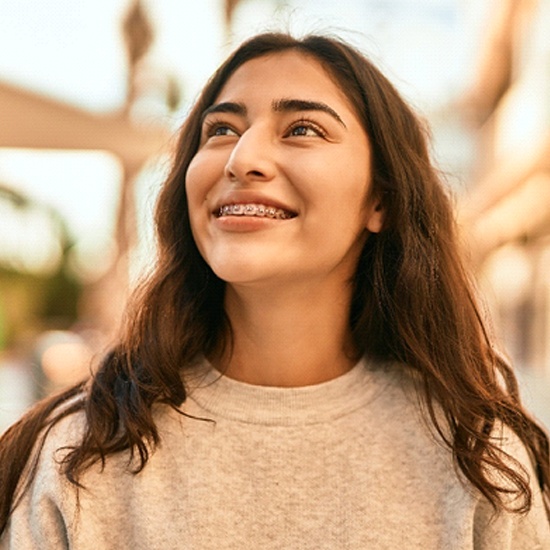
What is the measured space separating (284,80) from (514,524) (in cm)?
103

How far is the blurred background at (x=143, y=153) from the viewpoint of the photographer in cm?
255

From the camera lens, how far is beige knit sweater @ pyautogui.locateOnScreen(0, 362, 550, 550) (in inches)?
68.0

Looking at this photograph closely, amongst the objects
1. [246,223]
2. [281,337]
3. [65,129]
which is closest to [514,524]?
[281,337]

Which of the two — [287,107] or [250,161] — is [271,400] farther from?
[287,107]

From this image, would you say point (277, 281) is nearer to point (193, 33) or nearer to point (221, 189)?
point (221, 189)

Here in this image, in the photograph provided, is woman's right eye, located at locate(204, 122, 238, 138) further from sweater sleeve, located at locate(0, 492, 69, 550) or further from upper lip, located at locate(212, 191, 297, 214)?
sweater sleeve, located at locate(0, 492, 69, 550)

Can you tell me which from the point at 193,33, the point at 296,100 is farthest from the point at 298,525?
the point at 193,33

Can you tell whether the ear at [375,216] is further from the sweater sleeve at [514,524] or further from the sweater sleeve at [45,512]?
the sweater sleeve at [45,512]

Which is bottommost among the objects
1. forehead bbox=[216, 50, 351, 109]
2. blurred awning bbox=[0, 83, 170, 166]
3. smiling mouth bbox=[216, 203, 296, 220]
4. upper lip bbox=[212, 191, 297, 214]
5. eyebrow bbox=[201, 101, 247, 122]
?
blurred awning bbox=[0, 83, 170, 166]

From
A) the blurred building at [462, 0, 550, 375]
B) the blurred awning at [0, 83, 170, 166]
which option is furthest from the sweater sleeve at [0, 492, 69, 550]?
the blurred building at [462, 0, 550, 375]

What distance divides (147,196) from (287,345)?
0.56 metres

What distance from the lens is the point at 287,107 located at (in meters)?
1.84

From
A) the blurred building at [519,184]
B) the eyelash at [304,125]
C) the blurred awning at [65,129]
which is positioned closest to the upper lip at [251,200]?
the eyelash at [304,125]

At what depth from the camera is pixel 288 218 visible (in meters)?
1.78
